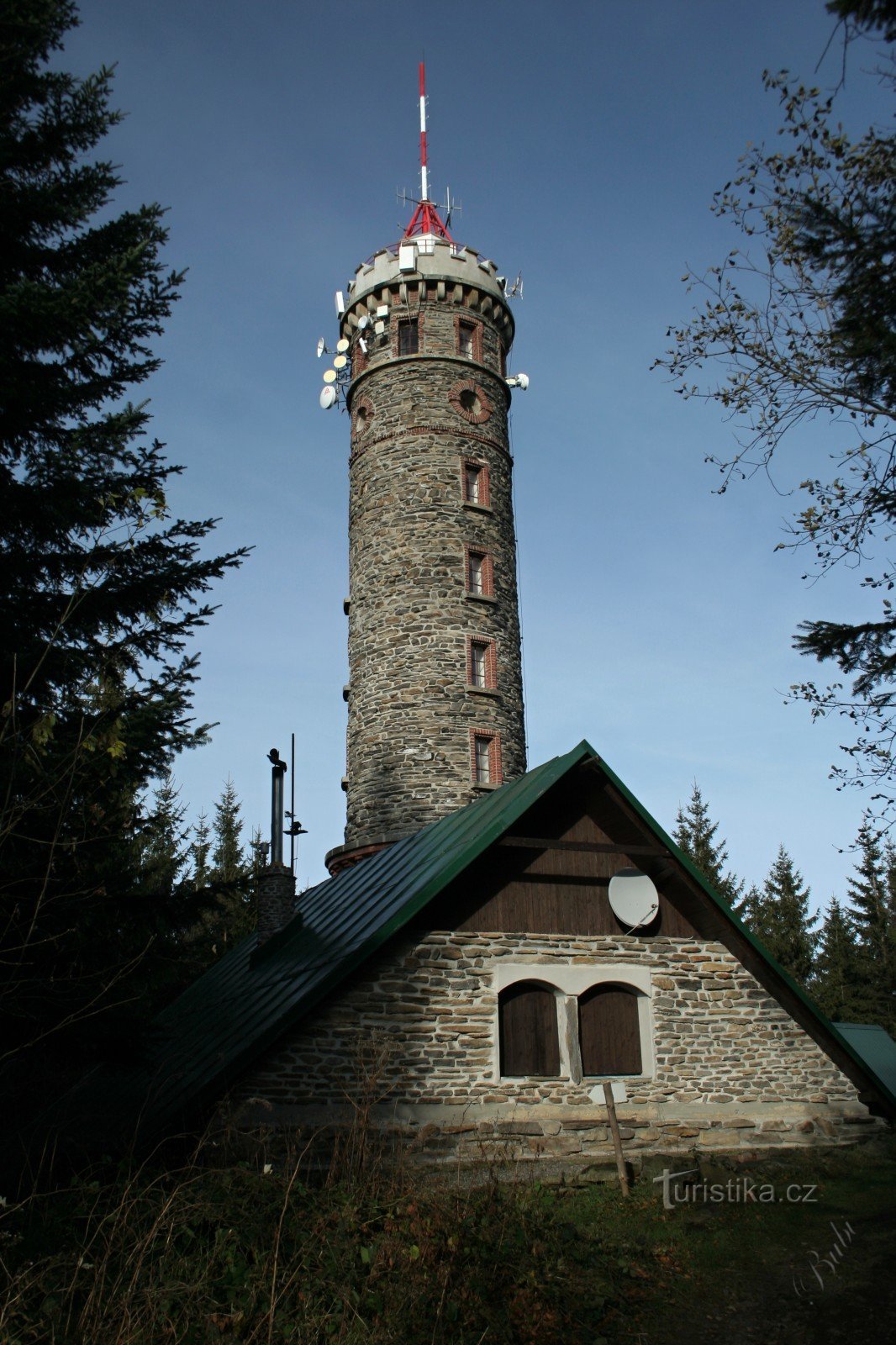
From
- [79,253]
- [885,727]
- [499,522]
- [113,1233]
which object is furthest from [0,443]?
[499,522]

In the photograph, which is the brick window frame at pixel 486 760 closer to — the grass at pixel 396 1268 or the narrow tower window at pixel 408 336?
the narrow tower window at pixel 408 336

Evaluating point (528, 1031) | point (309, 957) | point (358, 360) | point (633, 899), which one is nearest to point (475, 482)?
point (358, 360)

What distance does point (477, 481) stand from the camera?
77.8 feet

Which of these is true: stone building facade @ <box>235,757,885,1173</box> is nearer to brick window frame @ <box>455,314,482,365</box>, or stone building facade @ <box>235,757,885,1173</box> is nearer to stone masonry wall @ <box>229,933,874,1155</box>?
stone masonry wall @ <box>229,933,874,1155</box>

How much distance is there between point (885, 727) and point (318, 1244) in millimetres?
5464

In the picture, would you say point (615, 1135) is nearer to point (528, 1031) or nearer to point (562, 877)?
point (528, 1031)

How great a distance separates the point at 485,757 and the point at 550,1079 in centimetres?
1050

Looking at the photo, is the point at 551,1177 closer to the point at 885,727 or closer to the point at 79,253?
the point at 885,727

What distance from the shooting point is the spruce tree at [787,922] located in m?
35.2

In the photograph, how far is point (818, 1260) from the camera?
9.53 meters

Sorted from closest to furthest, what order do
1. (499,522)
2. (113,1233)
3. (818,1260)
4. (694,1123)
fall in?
(113,1233), (818,1260), (694,1123), (499,522)

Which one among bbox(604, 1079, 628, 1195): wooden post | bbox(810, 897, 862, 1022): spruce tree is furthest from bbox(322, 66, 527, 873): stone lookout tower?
bbox(810, 897, 862, 1022): spruce tree

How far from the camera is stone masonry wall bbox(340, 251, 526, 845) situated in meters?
21.3

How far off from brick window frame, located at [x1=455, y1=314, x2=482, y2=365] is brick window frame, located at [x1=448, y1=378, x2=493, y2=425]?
0.72m
